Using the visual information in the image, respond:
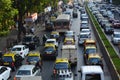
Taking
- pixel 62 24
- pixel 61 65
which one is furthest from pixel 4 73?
pixel 62 24

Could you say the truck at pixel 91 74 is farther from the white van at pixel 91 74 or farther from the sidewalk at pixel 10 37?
the sidewalk at pixel 10 37

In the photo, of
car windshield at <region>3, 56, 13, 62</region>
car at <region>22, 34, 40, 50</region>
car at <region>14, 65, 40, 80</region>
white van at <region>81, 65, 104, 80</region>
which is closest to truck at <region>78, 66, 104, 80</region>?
white van at <region>81, 65, 104, 80</region>

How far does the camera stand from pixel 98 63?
33438 millimetres

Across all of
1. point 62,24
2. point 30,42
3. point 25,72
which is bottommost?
point 25,72

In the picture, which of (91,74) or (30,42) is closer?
(91,74)

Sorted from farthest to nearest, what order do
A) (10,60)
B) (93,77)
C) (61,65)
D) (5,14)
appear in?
(5,14) → (10,60) → (61,65) → (93,77)

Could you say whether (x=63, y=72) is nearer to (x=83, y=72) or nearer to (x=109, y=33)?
(x=83, y=72)

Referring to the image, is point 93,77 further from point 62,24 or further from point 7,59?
point 62,24

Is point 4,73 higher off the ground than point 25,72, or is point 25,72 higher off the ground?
point 25,72

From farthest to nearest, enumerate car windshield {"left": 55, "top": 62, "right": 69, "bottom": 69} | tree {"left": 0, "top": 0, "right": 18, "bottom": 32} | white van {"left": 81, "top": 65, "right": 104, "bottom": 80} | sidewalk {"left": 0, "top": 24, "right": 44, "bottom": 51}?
sidewalk {"left": 0, "top": 24, "right": 44, "bottom": 51}, tree {"left": 0, "top": 0, "right": 18, "bottom": 32}, car windshield {"left": 55, "top": 62, "right": 69, "bottom": 69}, white van {"left": 81, "top": 65, "right": 104, "bottom": 80}

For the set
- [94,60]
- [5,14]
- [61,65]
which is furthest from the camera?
[5,14]

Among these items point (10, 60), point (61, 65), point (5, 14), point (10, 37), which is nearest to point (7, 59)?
point (10, 60)

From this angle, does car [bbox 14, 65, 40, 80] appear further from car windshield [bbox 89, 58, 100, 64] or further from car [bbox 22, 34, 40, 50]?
car [bbox 22, 34, 40, 50]


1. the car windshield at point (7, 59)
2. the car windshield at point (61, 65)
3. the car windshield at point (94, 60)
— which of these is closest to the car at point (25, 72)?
the car windshield at point (61, 65)
